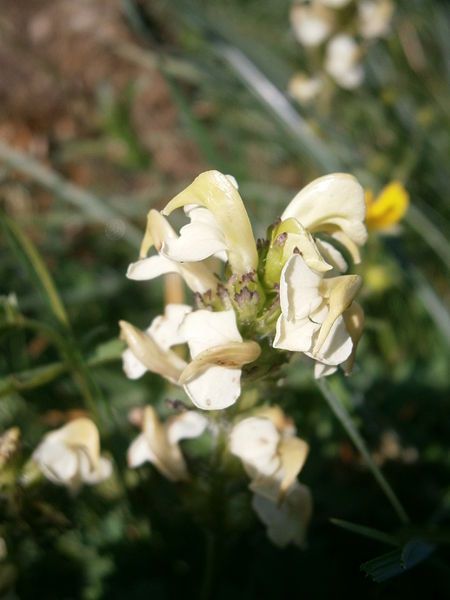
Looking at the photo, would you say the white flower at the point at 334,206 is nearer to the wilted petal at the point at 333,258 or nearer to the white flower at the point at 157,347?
the wilted petal at the point at 333,258

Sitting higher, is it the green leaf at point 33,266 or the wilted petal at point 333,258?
the green leaf at point 33,266

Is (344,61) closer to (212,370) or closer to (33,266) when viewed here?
(33,266)

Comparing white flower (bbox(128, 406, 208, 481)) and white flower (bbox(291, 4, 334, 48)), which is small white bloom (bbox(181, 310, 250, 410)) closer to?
white flower (bbox(128, 406, 208, 481))

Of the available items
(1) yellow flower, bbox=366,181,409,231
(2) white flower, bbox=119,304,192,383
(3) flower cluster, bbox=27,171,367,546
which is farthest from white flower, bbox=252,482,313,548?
(1) yellow flower, bbox=366,181,409,231

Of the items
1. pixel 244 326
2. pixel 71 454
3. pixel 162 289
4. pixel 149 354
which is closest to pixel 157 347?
pixel 149 354

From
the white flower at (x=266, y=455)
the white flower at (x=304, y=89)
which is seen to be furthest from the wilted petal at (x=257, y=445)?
the white flower at (x=304, y=89)

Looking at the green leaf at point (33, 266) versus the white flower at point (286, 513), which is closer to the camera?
the white flower at point (286, 513)
